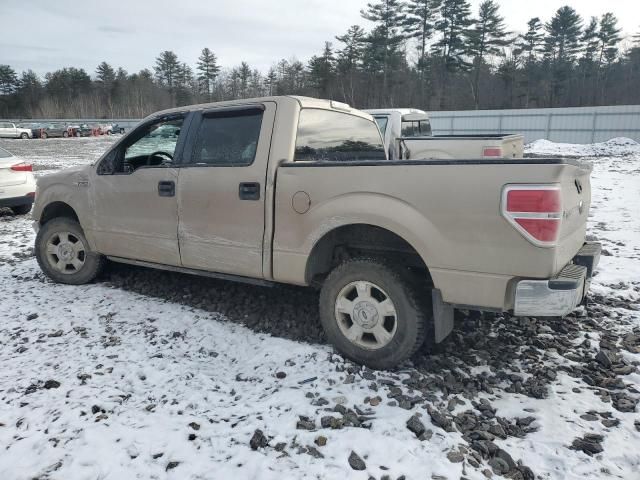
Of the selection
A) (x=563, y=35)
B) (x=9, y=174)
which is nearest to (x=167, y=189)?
(x=9, y=174)

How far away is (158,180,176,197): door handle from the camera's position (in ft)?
14.0

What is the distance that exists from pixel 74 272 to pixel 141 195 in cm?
146

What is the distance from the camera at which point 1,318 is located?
4316mm

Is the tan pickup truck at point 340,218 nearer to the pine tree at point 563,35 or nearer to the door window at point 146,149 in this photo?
the door window at point 146,149

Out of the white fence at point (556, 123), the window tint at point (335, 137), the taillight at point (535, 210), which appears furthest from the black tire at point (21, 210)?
the white fence at point (556, 123)

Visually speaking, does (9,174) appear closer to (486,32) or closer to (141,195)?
(141,195)

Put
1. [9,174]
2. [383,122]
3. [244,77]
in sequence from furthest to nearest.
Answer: [244,77] → [383,122] → [9,174]

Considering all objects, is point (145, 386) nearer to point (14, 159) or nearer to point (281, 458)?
point (281, 458)

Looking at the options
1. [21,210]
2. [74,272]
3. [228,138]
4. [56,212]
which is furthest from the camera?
[21,210]

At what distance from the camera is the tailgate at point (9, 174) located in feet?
28.5

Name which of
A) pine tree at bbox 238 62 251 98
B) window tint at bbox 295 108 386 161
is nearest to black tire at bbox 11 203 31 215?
window tint at bbox 295 108 386 161

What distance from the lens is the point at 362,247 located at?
362cm

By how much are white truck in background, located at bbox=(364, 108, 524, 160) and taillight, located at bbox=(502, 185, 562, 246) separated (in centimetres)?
563

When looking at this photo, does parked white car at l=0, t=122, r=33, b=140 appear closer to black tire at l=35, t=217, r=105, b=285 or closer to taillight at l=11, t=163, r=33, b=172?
taillight at l=11, t=163, r=33, b=172
